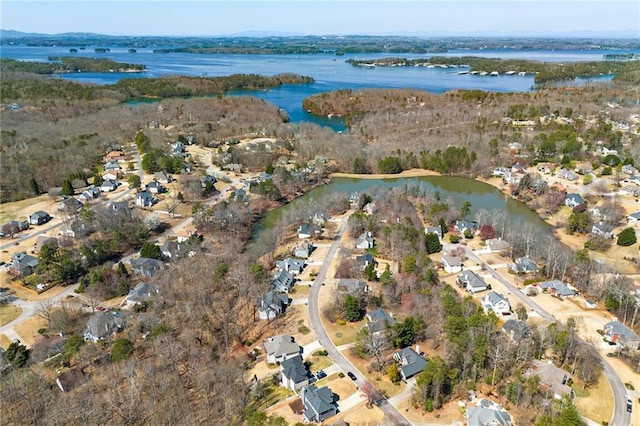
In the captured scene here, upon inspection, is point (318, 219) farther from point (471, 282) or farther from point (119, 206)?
point (119, 206)

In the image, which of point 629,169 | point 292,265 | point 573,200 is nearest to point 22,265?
point 292,265

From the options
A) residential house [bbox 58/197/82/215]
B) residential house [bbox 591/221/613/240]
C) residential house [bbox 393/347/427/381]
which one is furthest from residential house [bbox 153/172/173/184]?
residential house [bbox 591/221/613/240]

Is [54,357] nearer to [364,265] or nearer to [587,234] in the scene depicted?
[364,265]

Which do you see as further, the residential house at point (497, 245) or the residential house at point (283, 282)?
the residential house at point (497, 245)

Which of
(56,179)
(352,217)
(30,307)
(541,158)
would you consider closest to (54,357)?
(30,307)

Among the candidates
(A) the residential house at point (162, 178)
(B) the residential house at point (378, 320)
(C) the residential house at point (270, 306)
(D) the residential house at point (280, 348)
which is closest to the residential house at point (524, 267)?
(B) the residential house at point (378, 320)

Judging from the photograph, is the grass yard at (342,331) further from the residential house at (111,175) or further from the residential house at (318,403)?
the residential house at (111,175)
